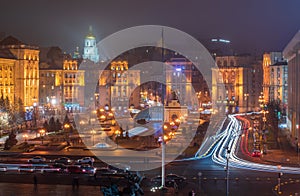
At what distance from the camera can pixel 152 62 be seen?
5700 cm

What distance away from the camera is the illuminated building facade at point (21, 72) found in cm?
3888

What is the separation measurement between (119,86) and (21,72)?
11035 mm

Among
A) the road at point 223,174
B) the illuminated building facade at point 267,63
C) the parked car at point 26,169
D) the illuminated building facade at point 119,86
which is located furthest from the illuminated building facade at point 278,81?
the parked car at point 26,169

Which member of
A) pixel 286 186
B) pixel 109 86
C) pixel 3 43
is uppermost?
pixel 3 43

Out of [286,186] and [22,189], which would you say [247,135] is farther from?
[22,189]

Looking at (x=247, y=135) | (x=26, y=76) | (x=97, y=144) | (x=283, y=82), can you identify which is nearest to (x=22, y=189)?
(x=97, y=144)

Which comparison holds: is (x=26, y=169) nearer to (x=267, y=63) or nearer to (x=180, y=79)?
(x=180, y=79)

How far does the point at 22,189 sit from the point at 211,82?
40486 mm

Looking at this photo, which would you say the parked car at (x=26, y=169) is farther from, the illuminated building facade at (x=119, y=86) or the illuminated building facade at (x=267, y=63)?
the illuminated building facade at (x=267, y=63)

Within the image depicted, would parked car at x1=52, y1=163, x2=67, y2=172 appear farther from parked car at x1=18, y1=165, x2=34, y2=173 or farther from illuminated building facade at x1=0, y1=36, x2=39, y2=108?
illuminated building facade at x1=0, y1=36, x2=39, y2=108

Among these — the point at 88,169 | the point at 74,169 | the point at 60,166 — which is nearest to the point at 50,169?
the point at 60,166

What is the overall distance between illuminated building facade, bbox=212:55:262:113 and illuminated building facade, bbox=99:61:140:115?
7.78m

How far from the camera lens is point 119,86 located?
160 ft

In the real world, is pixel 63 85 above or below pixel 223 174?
above
